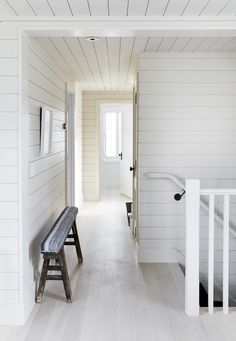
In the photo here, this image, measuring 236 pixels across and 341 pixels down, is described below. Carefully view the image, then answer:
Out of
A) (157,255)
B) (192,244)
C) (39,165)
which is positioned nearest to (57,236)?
(39,165)

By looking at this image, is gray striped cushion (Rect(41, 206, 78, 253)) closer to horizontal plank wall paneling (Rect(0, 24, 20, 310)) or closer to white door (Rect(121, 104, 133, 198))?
horizontal plank wall paneling (Rect(0, 24, 20, 310))

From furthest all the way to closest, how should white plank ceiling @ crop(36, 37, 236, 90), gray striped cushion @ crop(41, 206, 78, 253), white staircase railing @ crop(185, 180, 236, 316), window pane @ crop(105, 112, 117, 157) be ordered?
window pane @ crop(105, 112, 117, 157)
white plank ceiling @ crop(36, 37, 236, 90)
gray striped cushion @ crop(41, 206, 78, 253)
white staircase railing @ crop(185, 180, 236, 316)

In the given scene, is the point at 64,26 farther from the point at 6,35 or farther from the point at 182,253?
the point at 182,253

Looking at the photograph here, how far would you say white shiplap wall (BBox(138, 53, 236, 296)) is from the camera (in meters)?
4.41

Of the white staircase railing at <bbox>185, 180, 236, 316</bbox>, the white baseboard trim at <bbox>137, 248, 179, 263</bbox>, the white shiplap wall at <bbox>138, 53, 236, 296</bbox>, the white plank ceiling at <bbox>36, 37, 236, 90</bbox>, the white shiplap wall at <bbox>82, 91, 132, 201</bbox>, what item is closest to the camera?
the white staircase railing at <bbox>185, 180, 236, 316</bbox>

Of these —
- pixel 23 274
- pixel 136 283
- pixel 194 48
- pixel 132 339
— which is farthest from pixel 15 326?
pixel 194 48

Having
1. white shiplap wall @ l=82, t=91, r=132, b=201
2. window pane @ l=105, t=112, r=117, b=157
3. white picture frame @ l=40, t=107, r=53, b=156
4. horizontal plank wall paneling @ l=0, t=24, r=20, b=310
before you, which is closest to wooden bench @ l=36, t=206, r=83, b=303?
horizontal plank wall paneling @ l=0, t=24, r=20, b=310

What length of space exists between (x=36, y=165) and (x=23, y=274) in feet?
3.15

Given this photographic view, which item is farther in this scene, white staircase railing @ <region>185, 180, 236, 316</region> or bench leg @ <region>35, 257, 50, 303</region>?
bench leg @ <region>35, 257, 50, 303</region>

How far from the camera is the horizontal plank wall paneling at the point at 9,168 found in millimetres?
2912

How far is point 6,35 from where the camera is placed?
2.91 metres

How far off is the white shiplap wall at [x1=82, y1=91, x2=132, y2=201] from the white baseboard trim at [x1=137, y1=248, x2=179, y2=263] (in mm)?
4061

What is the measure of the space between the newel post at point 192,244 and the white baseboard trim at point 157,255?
1.36m

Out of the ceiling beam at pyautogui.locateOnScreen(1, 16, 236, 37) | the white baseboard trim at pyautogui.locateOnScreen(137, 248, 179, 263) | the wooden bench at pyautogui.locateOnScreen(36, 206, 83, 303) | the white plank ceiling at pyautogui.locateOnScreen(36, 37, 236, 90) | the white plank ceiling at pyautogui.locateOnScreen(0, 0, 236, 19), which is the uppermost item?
the white plank ceiling at pyautogui.locateOnScreen(36, 37, 236, 90)
